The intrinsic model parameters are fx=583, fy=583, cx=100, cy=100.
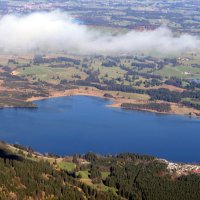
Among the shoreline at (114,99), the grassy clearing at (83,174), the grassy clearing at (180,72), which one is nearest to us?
the grassy clearing at (83,174)

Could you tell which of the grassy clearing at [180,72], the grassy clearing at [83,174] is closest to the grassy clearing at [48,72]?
the grassy clearing at [180,72]

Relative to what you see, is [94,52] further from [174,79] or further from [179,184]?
[179,184]

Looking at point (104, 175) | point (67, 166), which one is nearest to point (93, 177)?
point (104, 175)

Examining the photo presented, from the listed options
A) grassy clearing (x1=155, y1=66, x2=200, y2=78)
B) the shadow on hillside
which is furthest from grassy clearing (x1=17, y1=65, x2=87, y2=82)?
the shadow on hillside

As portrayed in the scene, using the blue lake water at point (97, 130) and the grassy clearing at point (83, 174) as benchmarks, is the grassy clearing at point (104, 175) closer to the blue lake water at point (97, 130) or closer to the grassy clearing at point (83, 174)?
Answer: the grassy clearing at point (83, 174)

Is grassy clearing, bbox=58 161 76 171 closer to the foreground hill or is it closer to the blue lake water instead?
the foreground hill
